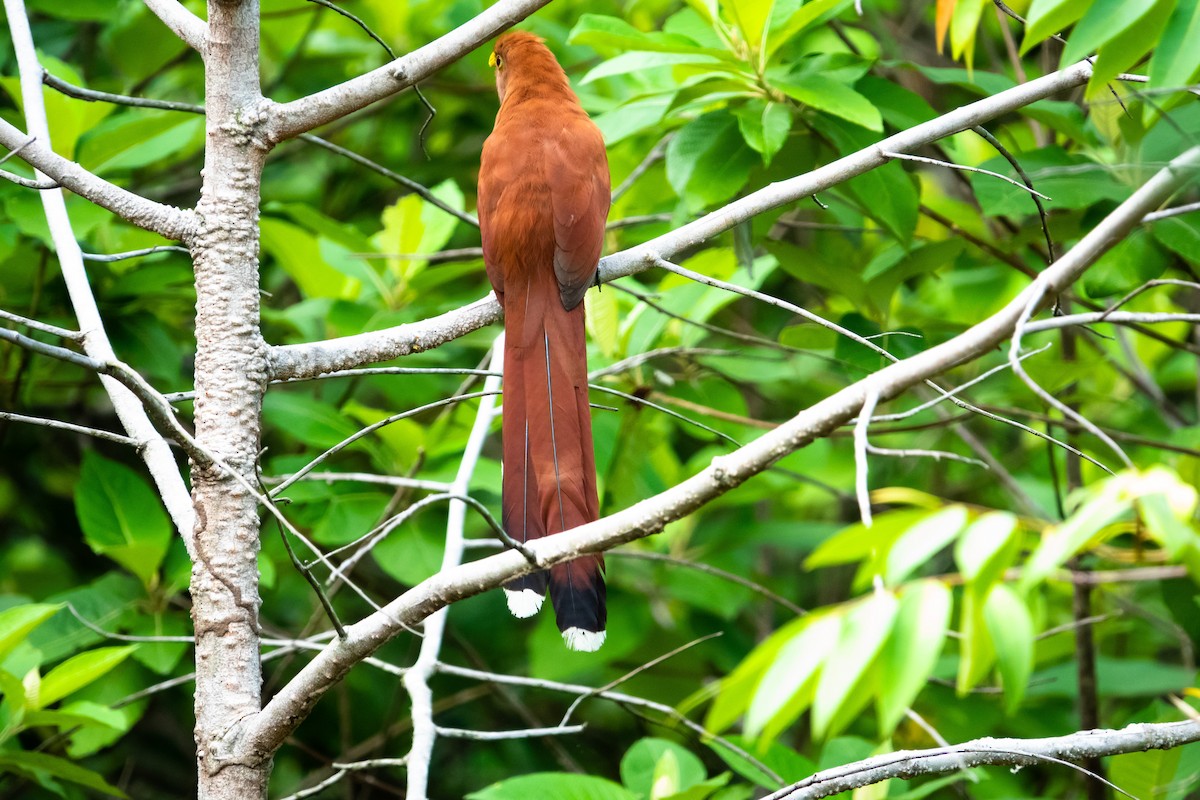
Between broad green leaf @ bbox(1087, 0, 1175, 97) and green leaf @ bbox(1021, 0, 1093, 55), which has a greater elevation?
green leaf @ bbox(1021, 0, 1093, 55)

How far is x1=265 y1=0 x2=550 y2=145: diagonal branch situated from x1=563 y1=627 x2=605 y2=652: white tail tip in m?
0.98

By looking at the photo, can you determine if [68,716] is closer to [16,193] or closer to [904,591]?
[16,193]

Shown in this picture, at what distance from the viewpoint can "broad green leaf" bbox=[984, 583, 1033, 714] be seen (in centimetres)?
95

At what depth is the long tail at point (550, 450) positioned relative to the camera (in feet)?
6.25

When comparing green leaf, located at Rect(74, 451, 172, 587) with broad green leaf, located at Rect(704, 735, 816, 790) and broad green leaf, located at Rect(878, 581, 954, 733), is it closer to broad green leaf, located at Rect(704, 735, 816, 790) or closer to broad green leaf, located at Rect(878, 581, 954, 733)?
broad green leaf, located at Rect(704, 735, 816, 790)

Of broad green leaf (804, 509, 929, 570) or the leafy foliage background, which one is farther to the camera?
the leafy foliage background

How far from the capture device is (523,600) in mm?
1894

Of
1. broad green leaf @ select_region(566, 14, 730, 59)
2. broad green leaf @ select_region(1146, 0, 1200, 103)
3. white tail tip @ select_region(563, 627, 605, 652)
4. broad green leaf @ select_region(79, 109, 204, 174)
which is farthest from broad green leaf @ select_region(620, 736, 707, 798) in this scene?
broad green leaf @ select_region(79, 109, 204, 174)

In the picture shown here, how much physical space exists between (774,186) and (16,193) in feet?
6.99

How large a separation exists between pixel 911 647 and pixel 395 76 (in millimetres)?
1337

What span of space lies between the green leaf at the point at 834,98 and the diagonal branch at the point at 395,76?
90cm

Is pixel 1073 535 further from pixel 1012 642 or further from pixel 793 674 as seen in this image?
pixel 793 674

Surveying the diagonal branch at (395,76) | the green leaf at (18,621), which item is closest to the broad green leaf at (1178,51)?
the diagonal branch at (395,76)

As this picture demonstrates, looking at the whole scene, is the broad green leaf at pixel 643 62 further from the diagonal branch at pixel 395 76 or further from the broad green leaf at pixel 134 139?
the broad green leaf at pixel 134 139
